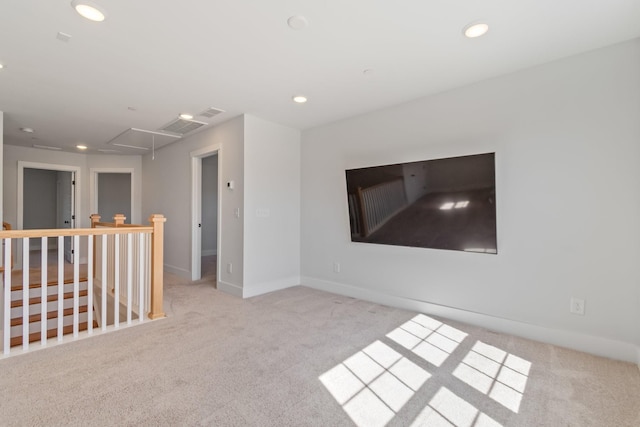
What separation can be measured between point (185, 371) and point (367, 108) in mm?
3216

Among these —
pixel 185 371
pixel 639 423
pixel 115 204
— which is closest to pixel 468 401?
pixel 639 423

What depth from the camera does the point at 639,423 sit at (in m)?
1.59

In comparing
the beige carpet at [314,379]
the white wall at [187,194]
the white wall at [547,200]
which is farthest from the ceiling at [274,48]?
the beige carpet at [314,379]

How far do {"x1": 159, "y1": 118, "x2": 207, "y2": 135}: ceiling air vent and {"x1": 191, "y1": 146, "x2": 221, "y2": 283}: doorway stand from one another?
34cm

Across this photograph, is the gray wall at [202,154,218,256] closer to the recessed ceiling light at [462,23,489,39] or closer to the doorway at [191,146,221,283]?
the doorway at [191,146,221,283]

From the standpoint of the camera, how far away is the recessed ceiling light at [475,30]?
2.02 meters

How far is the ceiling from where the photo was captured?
6.16ft

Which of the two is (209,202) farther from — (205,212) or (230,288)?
(230,288)

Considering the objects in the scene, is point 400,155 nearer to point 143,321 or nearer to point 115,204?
point 143,321

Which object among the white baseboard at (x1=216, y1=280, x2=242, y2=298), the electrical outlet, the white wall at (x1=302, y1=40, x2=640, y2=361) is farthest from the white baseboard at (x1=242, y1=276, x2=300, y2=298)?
the electrical outlet

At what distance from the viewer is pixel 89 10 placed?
187 cm

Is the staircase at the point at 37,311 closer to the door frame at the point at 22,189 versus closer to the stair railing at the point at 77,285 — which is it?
the stair railing at the point at 77,285

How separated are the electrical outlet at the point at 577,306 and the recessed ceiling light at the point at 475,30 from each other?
7.33 ft

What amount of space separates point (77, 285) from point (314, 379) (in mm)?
2260
